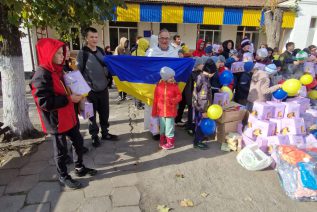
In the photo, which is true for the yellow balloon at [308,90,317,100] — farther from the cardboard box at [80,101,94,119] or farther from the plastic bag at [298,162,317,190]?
the cardboard box at [80,101,94,119]

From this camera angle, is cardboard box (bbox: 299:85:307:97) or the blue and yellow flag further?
cardboard box (bbox: 299:85:307:97)

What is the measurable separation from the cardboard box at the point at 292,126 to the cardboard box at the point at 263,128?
0.18m

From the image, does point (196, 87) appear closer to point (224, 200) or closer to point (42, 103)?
point (224, 200)

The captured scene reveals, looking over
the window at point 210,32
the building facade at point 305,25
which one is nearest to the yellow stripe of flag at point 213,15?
the window at point 210,32

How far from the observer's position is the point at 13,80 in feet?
13.6

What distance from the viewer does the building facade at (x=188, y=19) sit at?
1375 cm

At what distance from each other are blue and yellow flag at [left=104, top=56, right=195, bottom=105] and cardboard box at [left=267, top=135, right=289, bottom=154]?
1.87 meters

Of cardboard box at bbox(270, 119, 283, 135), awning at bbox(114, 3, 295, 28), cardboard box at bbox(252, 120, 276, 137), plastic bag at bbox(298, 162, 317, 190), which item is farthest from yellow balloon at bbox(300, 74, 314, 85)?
awning at bbox(114, 3, 295, 28)

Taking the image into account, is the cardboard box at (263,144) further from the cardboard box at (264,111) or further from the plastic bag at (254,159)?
the cardboard box at (264,111)

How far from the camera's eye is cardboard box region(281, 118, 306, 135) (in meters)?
3.88

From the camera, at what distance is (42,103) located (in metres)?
2.59

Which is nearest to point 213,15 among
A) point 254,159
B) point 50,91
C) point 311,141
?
point 311,141

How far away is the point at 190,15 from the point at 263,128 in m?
12.1

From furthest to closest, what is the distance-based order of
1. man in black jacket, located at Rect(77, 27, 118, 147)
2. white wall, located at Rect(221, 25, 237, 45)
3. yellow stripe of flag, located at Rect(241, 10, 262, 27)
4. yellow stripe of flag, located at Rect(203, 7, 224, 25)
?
1. white wall, located at Rect(221, 25, 237, 45)
2. yellow stripe of flag, located at Rect(241, 10, 262, 27)
3. yellow stripe of flag, located at Rect(203, 7, 224, 25)
4. man in black jacket, located at Rect(77, 27, 118, 147)
